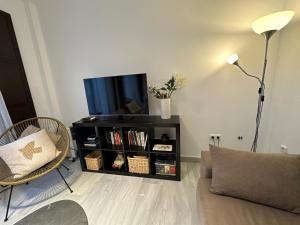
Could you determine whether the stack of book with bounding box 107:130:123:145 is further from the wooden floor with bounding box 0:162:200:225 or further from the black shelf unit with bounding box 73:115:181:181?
the wooden floor with bounding box 0:162:200:225

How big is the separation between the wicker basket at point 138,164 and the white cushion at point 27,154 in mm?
910

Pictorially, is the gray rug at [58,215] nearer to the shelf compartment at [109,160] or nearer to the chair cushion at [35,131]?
the shelf compartment at [109,160]

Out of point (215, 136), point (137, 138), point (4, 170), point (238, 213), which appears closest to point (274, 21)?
point (215, 136)

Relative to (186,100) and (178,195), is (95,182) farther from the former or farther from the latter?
(186,100)

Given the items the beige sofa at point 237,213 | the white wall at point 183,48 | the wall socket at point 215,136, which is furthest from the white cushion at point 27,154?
the wall socket at point 215,136

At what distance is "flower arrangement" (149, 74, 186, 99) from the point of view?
1930 mm

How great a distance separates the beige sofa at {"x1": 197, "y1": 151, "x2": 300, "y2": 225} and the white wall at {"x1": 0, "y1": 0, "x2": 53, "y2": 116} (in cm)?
258

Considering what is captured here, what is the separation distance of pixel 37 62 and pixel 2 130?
3.56 ft

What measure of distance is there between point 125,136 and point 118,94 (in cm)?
57

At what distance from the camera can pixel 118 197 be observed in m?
1.67

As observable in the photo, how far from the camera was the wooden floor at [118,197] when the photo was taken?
4.66 feet

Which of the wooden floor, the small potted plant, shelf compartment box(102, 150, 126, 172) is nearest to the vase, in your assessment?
the small potted plant

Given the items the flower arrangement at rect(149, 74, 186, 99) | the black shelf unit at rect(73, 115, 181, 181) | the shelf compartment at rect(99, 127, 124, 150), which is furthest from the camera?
the shelf compartment at rect(99, 127, 124, 150)

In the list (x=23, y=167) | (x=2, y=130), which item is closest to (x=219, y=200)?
(x=23, y=167)
